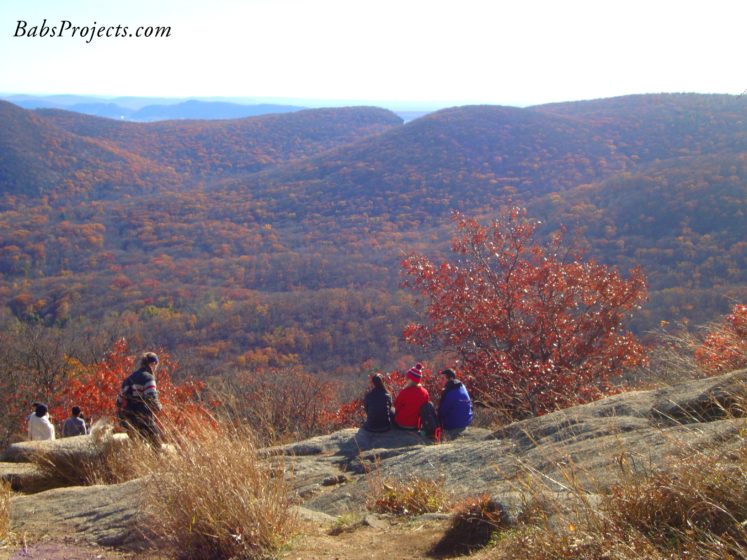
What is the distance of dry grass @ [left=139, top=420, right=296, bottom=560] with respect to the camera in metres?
3.59

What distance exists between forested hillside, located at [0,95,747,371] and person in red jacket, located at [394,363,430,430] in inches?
224

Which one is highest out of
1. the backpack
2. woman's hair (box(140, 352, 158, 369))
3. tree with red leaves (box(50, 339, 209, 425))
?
woman's hair (box(140, 352, 158, 369))

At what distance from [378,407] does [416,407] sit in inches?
18.8

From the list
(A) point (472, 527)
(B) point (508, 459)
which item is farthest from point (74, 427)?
(A) point (472, 527)

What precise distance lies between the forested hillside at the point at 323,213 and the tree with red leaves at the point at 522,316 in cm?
129

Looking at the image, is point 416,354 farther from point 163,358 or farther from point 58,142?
point 58,142

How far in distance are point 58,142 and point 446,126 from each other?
5248cm

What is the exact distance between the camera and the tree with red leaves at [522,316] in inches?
448

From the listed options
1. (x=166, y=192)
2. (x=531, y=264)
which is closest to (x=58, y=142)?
(x=166, y=192)

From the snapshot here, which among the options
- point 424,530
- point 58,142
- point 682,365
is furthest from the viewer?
point 58,142

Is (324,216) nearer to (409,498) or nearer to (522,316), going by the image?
(522,316)

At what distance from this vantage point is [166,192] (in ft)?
286

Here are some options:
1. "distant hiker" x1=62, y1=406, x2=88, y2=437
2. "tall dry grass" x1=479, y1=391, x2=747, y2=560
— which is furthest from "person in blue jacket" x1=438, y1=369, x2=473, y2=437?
"distant hiker" x1=62, y1=406, x2=88, y2=437

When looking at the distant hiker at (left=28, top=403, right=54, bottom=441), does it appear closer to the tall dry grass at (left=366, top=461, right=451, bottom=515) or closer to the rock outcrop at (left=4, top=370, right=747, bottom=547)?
the rock outcrop at (left=4, top=370, right=747, bottom=547)
